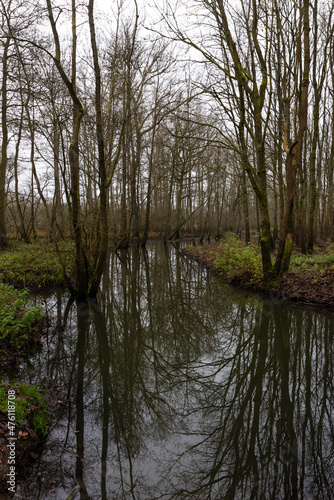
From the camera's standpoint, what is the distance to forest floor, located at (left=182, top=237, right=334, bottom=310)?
27.2 feet

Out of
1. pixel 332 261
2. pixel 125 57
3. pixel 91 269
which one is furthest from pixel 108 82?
pixel 332 261

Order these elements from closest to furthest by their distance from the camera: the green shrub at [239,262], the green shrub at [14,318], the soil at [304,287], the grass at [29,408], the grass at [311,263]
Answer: the grass at [29,408]
the green shrub at [14,318]
the soil at [304,287]
the grass at [311,263]
the green shrub at [239,262]

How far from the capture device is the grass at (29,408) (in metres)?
3.23

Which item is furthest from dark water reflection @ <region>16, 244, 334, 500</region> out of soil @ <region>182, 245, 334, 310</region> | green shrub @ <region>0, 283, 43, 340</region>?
soil @ <region>182, 245, 334, 310</region>

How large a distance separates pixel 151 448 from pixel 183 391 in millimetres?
1229

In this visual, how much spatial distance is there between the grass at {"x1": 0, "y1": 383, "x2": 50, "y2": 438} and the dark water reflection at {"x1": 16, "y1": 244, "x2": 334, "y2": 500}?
17cm

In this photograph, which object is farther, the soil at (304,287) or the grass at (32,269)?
the grass at (32,269)

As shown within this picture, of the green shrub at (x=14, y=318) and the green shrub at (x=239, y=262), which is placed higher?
the green shrub at (x=239, y=262)

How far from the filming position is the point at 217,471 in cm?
290

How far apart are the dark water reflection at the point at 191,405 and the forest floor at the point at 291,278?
3.02 ft

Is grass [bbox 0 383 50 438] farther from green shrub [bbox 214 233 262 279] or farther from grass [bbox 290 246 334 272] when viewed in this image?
grass [bbox 290 246 334 272]

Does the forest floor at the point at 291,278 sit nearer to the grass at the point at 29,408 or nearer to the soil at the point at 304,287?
the soil at the point at 304,287

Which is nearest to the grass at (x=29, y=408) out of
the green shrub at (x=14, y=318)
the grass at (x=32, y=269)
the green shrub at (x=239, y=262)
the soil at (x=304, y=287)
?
the green shrub at (x=14, y=318)

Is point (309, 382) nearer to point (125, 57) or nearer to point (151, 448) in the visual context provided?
point (151, 448)
